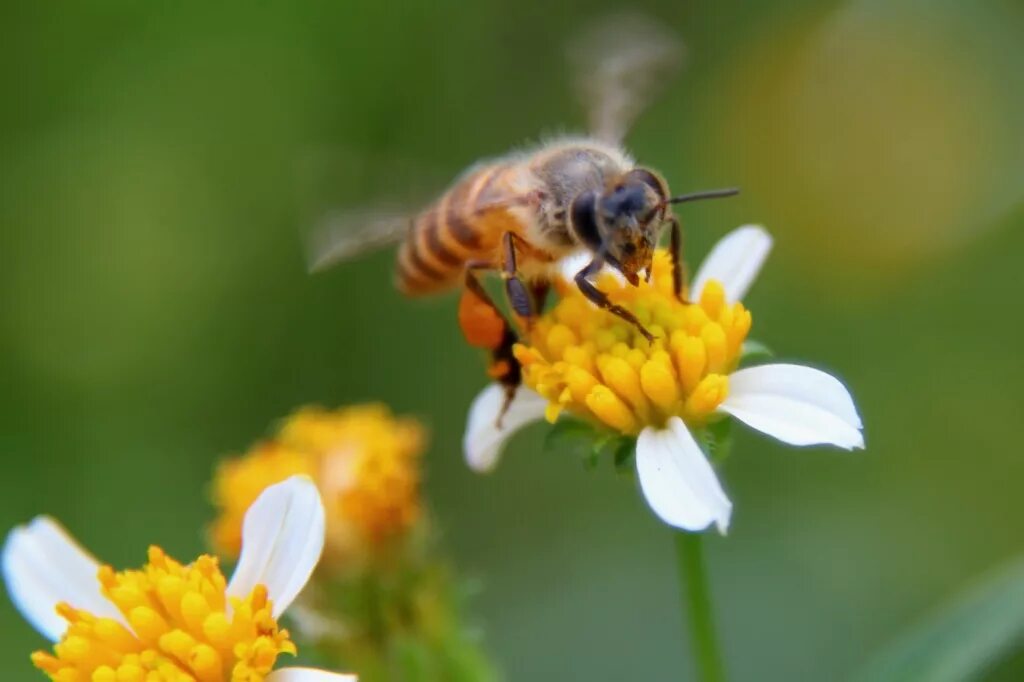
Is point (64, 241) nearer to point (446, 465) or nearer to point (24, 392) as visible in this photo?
point (24, 392)

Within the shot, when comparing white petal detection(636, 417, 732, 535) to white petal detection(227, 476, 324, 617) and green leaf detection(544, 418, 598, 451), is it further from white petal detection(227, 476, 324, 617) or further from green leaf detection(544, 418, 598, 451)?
white petal detection(227, 476, 324, 617)

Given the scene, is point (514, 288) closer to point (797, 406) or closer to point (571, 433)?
point (571, 433)

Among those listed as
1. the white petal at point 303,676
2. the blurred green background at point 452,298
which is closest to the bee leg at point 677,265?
the white petal at point 303,676

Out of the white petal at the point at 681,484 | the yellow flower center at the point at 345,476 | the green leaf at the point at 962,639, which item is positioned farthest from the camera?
the yellow flower center at the point at 345,476

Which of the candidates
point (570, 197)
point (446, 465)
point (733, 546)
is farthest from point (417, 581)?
point (446, 465)

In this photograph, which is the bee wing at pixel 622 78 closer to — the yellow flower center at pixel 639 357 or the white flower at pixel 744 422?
the yellow flower center at pixel 639 357

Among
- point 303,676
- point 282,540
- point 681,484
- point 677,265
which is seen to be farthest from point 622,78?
point 303,676
